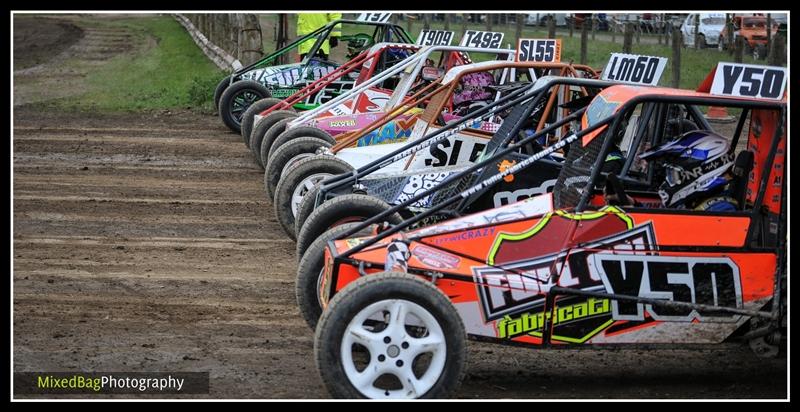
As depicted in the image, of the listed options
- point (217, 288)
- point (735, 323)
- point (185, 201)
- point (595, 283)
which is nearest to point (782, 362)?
point (735, 323)

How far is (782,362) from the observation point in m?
6.16

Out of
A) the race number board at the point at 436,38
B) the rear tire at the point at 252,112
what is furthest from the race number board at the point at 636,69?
the rear tire at the point at 252,112

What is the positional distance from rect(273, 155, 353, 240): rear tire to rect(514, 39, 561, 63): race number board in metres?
2.47

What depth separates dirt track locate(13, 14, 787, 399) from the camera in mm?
5875

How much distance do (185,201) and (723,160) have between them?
6.38 meters

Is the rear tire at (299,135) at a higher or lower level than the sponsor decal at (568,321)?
lower

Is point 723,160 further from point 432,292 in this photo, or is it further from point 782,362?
point 432,292

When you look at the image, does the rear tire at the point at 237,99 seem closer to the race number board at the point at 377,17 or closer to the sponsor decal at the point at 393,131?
the race number board at the point at 377,17

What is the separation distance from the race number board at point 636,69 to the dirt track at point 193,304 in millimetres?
2598

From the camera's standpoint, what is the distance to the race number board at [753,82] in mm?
5746

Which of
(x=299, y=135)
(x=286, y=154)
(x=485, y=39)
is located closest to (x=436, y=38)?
(x=485, y=39)

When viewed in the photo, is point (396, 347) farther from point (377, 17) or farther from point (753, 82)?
point (377, 17)

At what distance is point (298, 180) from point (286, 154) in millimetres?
1286

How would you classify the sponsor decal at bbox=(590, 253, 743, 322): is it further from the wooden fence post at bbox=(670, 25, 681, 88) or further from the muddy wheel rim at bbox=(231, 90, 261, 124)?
the wooden fence post at bbox=(670, 25, 681, 88)
